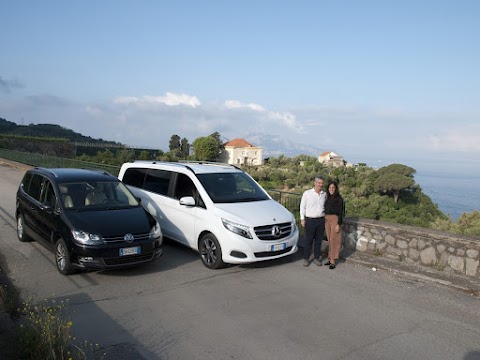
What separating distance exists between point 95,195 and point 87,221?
3.48 ft

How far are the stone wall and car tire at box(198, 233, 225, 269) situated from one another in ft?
9.57

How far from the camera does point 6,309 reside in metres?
4.75

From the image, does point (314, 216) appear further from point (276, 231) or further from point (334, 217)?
point (276, 231)

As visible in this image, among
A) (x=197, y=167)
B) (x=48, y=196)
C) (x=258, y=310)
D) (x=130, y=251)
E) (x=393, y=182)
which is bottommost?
(x=258, y=310)

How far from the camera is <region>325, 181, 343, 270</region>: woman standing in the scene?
24.6ft

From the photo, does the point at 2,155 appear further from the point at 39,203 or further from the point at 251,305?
the point at 251,305

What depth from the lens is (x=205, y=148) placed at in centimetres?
14975

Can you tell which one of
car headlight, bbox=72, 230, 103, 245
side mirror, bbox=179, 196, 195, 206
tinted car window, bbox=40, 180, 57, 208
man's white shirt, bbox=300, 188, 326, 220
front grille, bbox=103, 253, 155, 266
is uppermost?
man's white shirt, bbox=300, 188, 326, 220

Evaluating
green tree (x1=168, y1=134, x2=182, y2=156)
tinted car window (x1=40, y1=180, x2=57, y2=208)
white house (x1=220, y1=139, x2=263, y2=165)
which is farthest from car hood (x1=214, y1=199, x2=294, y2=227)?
white house (x1=220, y1=139, x2=263, y2=165)

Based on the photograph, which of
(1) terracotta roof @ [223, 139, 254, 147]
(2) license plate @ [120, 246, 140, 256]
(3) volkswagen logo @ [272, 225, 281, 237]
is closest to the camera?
(2) license plate @ [120, 246, 140, 256]

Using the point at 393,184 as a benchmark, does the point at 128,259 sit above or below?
below

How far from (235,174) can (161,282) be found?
311 cm

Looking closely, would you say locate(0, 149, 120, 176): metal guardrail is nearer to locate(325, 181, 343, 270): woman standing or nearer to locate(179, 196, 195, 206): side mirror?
locate(179, 196, 195, 206): side mirror

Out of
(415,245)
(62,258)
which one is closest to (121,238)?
(62,258)
